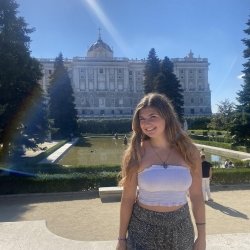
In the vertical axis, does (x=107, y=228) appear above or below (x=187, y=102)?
below

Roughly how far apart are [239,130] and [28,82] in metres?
12.2

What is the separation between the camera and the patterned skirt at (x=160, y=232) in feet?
8.01

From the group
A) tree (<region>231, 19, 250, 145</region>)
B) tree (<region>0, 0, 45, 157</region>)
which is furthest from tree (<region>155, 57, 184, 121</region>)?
tree (<region>0, 0, 45, 157</region>)

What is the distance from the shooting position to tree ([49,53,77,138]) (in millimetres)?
44594

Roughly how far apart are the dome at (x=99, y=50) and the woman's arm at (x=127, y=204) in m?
88.3

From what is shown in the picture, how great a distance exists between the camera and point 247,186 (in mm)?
12586

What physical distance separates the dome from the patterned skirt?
88455 mm

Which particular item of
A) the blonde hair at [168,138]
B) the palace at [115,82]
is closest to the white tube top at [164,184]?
the blonde hair at [168,138]

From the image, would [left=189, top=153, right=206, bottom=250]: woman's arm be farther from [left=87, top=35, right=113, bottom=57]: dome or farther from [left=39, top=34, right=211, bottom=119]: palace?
[left=87, top=35, right=113, bottom=57]: dome

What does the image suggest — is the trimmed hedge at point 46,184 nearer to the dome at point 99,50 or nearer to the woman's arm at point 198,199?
the woman's arm at point 198,199

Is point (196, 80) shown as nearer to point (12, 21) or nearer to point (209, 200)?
point (12, 21)

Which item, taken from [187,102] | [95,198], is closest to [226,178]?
[95,198]

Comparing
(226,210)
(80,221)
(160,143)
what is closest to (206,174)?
(226,210)

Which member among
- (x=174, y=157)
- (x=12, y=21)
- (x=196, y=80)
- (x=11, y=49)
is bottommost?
(x=174, y=157)
